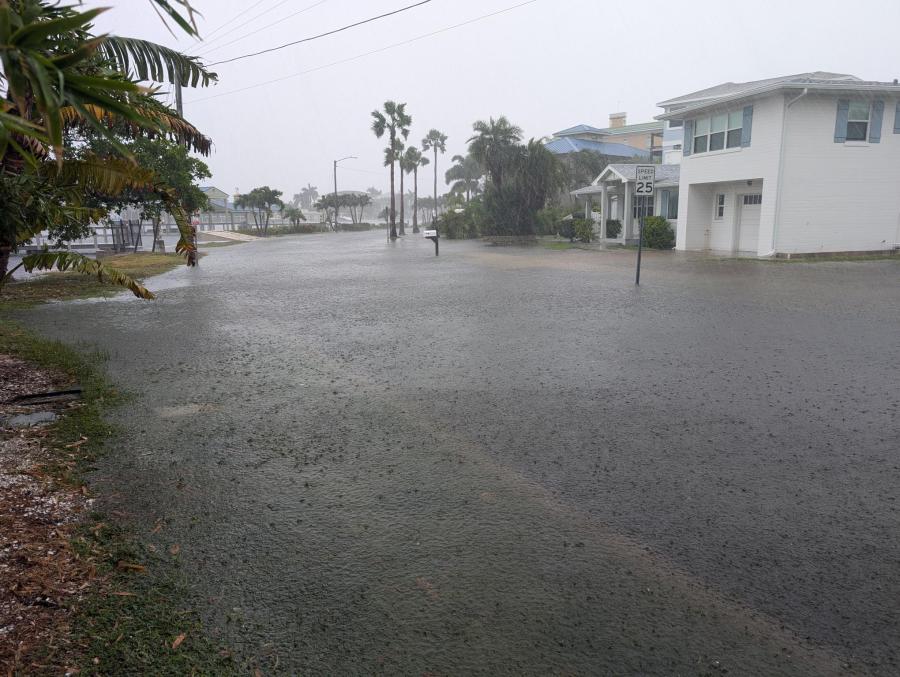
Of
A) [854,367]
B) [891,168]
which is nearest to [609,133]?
[891,168]

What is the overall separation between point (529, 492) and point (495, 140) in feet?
157

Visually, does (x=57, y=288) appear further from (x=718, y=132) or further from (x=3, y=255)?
(x=718, y=132)

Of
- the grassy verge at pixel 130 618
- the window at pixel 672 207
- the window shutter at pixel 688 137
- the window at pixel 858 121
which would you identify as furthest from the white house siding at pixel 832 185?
the grassy verge at pixel 130 618

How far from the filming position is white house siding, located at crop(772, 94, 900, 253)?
23.8 meters

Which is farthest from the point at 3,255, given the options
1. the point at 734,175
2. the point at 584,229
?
the point at 584,229

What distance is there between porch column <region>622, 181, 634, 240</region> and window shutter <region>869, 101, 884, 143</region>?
36.5 feet

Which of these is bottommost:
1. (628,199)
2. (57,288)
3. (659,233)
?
(57,288)

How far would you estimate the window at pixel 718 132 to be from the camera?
25.8 meters

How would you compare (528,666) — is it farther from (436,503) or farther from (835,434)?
(835,434)

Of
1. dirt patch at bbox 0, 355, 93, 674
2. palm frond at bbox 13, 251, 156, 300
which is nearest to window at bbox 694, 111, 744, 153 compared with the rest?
palm frond at bbox 13, 251, 156, 300

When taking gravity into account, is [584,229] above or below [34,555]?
above

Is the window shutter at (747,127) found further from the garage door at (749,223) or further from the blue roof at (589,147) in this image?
the blue roof at (589,147)

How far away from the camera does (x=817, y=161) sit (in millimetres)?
24094

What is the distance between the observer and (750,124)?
24859 mm
